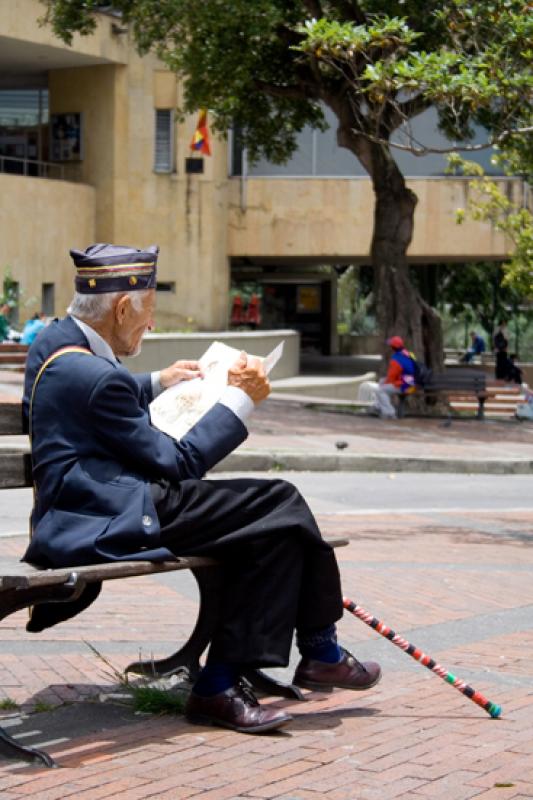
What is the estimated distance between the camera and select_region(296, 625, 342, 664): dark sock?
538 cm

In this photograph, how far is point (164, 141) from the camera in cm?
3744

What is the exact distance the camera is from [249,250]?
38375 millimetres

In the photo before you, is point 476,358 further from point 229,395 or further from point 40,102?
point 229,395

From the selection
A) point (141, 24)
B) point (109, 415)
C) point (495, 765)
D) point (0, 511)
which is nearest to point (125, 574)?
point (109, 415)

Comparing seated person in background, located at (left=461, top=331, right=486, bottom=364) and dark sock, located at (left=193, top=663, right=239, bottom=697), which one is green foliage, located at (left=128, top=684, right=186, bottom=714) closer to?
dark sock, located at (left=193, top=663, right=239, bottom=697)

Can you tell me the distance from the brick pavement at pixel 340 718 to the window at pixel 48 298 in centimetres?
2831

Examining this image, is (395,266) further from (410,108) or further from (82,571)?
(82,571)

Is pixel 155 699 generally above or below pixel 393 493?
above

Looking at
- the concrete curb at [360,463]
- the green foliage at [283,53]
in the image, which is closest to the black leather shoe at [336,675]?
the concrete curb at [360,463]

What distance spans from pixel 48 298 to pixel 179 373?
31353 millimetres

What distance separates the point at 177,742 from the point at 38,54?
32.8 m

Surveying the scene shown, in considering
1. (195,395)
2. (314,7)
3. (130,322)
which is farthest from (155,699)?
(314,7)

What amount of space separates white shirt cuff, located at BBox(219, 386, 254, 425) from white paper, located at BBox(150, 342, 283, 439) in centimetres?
4

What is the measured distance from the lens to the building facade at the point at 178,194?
3694 cm
